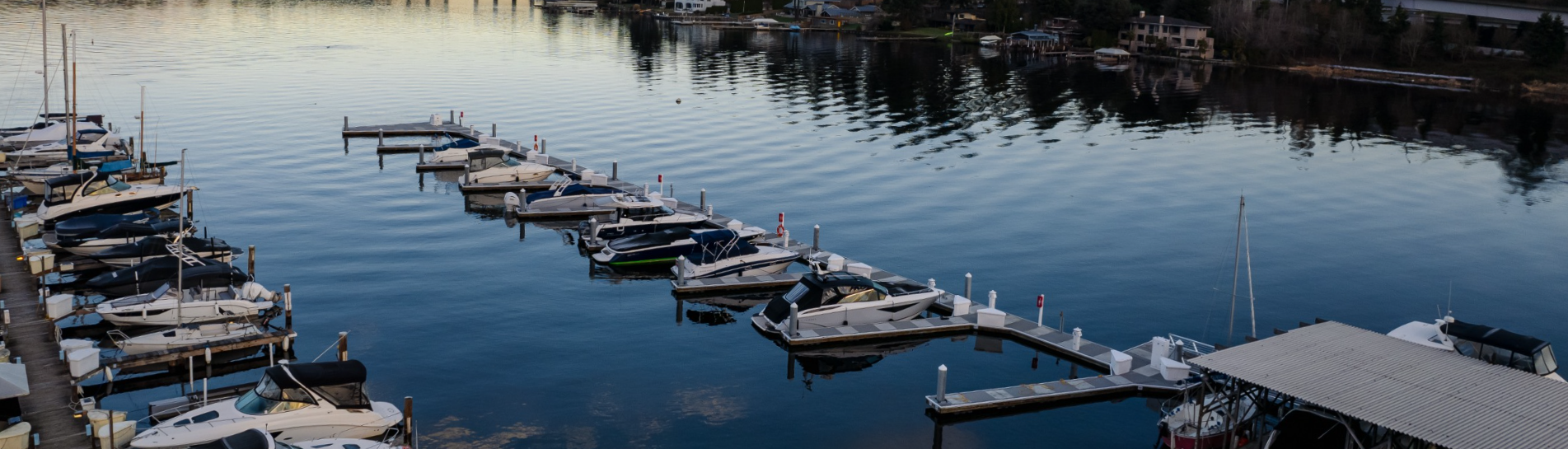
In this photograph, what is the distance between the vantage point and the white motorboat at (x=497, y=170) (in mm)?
66562

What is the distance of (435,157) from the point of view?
72.2m

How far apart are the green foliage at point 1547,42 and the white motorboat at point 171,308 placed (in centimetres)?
14956

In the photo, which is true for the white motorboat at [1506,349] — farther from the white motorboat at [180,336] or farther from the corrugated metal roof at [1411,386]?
the white motorboat at [180,336]

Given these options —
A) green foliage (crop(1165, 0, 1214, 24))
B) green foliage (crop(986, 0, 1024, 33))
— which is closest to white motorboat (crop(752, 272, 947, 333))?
green foliage (crop(1165, 0, 1214, 24))

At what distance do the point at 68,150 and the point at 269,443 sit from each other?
4447 centimetres

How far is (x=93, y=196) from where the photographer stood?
52594 millimetres

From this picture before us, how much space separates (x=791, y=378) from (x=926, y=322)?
6723mm

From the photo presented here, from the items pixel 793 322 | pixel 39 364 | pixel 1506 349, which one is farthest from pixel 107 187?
pixel 1506 349

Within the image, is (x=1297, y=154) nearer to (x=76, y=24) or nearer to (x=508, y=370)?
(x=508, y=370)

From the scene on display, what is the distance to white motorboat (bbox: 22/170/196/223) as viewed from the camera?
5153 centimetres

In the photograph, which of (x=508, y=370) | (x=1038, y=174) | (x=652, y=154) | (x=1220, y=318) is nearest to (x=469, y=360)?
(x=508, y=370)

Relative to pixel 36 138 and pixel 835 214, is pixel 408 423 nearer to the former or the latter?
pixel 835 214

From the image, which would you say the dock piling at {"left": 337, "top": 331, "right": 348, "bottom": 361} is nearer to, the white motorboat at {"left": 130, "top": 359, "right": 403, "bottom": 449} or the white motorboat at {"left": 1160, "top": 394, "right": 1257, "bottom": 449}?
the white motorboat at {"left": 130, "top": 359, "right": 403, "bottom": 449}

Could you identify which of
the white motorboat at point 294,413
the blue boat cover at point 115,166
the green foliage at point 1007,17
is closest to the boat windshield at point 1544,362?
the white motorboat at point 294,413
